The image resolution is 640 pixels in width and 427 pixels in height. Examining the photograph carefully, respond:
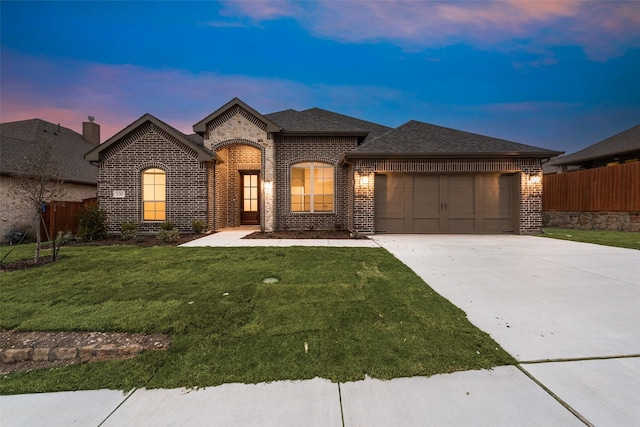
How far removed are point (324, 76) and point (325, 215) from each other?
3356 centimetres

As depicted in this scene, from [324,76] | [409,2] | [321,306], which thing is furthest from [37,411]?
[324,76]

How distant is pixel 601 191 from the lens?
1333 cm

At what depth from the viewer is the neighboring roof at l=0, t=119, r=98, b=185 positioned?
12406 millimetres

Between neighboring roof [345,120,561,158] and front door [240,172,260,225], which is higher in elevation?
neighboring roof [345,120,561,158]

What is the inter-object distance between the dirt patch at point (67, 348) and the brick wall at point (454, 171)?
340 inches

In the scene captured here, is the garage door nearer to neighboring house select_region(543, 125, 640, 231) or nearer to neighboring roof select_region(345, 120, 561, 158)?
neighboring roof select_region(345, 120, 561, 158)

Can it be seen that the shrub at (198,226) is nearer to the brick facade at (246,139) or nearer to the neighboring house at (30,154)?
the brick facade at (246,139)

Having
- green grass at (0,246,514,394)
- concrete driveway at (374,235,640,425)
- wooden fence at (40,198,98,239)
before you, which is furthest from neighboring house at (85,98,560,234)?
green grass at (0,246,514,394)

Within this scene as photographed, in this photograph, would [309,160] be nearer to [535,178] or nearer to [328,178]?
[328,178]

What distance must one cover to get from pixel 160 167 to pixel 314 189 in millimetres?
6516

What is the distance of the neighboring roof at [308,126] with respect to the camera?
11805mm

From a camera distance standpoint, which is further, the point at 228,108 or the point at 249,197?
the point at 249,197

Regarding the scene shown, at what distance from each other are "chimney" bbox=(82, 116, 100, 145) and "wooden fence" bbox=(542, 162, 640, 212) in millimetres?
30735

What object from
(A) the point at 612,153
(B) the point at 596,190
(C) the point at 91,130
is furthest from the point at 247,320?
(C) the point at 91,130
